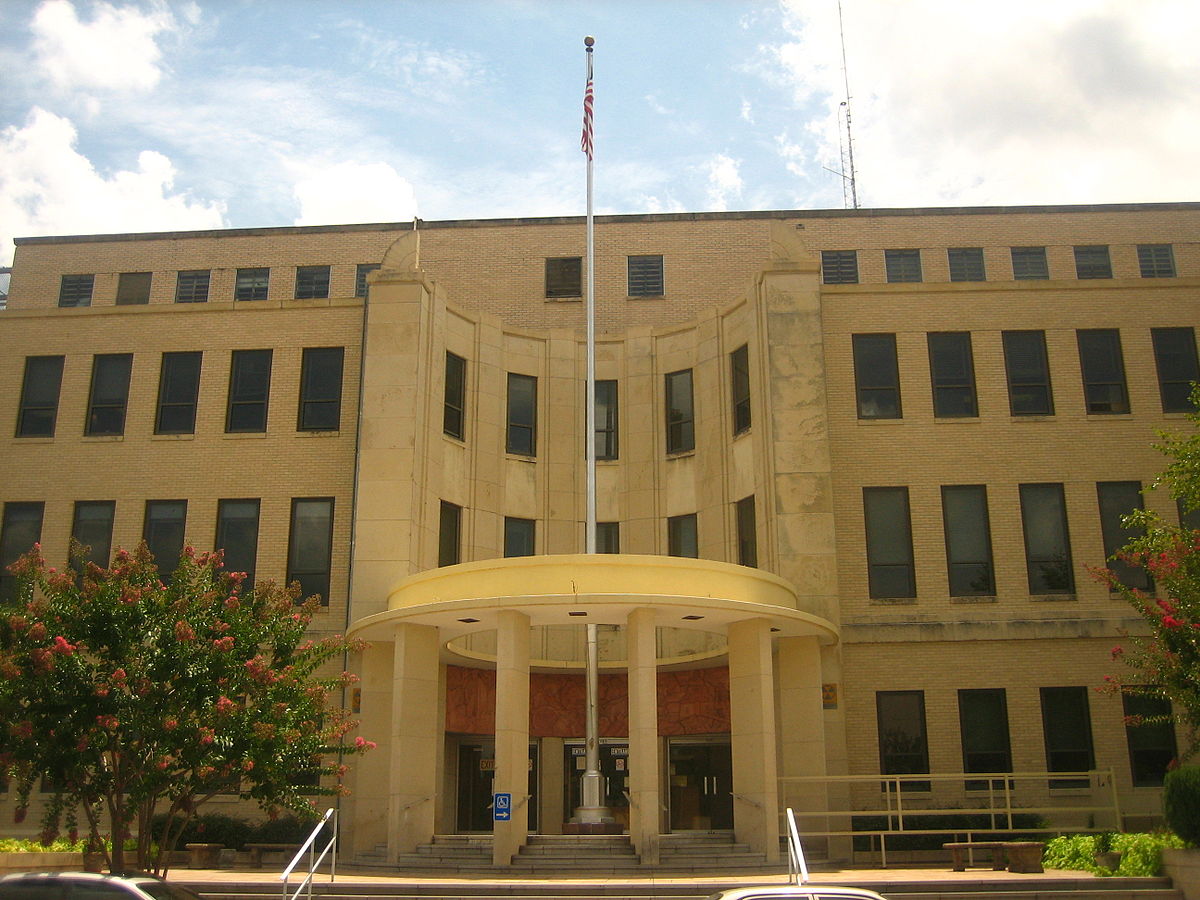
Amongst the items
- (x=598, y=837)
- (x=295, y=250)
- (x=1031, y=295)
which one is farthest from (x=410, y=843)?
(x=295, y=250)

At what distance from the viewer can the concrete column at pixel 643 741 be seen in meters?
20.3

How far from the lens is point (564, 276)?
1453 inches

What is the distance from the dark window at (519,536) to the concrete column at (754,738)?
836 centimetres

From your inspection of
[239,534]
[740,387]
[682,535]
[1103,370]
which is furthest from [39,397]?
[1103,370]

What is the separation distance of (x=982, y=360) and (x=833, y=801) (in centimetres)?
1130

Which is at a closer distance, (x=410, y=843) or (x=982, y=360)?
(x=410, y=843)

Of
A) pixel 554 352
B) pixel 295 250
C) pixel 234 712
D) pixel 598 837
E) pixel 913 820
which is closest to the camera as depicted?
pixel 234 712

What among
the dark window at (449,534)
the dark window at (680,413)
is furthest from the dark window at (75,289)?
the dark window at (680,413)

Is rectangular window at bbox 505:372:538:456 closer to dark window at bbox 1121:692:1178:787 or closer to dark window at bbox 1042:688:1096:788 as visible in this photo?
dark window at bbox 1042:688:1096:788

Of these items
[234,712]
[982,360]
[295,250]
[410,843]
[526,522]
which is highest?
[295,250]

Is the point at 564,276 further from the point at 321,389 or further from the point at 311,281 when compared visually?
the point at 321,389

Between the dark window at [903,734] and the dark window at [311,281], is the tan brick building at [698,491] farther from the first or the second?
the dark window at [311,281]

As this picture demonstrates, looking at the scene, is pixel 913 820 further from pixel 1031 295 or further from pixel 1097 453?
Result: pixel 1031 295

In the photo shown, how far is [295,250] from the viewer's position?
1569 inches
